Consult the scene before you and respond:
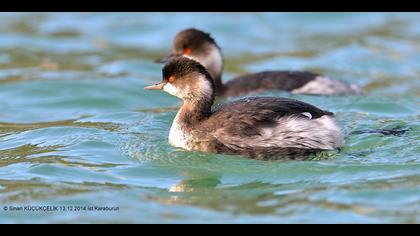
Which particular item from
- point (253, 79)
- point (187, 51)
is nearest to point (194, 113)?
point (253, 79)

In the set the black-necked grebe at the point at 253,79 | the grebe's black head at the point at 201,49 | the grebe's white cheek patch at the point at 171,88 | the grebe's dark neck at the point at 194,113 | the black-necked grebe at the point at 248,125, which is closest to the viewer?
the black-necked grebe at the point at 248,125

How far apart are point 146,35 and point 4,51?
271cm

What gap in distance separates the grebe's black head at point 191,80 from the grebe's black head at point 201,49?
292 centimetres

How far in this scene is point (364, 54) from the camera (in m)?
14.1

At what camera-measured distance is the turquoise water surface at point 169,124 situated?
7090 mm

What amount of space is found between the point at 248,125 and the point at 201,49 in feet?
12.2

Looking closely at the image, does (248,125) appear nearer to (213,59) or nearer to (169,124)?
(169,124)

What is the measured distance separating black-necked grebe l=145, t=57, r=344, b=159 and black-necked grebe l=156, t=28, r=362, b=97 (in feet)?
8.65

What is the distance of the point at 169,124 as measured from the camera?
996 centimetres

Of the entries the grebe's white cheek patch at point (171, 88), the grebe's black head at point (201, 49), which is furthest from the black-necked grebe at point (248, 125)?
the grebe's black head at point (201, 49)

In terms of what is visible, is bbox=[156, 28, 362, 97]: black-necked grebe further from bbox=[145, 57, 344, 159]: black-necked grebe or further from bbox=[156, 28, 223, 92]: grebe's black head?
bbox=[145, 57, 344, 159]: black-necked grebe

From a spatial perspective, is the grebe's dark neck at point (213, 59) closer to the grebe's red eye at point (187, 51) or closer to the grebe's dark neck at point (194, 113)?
the grebe's red eye at point (187, 51)

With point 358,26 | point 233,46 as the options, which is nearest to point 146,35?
point 233,46
